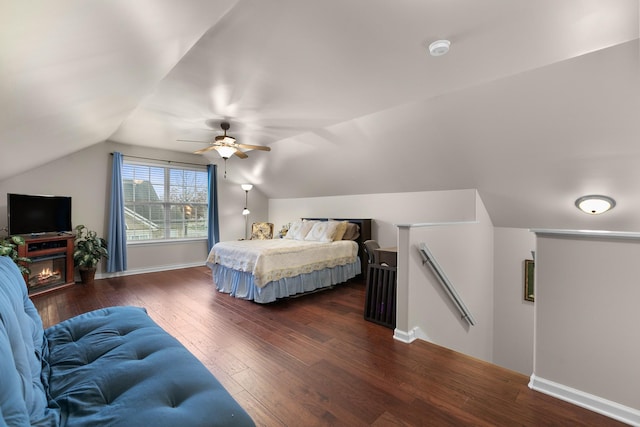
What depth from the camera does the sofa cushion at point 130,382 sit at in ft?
3.17

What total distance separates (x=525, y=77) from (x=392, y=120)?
1386mm

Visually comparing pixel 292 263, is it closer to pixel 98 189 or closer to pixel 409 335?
pixel 409 335

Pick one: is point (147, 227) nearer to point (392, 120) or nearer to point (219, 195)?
point (219, 195)

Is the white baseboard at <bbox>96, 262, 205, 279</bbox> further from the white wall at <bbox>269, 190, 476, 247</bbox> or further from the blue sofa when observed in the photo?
the blue sofa

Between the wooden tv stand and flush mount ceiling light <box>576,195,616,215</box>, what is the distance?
6.98 m

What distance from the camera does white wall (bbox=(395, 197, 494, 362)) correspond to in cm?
269

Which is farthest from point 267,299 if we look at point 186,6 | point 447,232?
point 186,6

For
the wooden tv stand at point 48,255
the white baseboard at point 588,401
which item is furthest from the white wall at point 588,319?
the wooden tv stand at point 48,255

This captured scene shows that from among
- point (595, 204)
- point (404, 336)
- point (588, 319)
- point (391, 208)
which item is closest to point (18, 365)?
point (404, 336)

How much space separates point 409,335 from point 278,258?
6.18ft

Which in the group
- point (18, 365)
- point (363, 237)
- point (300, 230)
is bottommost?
point (18, 365)

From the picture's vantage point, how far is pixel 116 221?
4973 mm

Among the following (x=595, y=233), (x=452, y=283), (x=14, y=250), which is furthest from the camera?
(x=14, y=250)

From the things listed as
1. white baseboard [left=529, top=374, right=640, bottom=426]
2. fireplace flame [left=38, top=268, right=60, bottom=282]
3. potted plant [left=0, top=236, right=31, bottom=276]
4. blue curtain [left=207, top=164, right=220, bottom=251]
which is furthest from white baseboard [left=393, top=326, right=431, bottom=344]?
fireplace flame [left=38, top=268, right=60, bottom=282]
